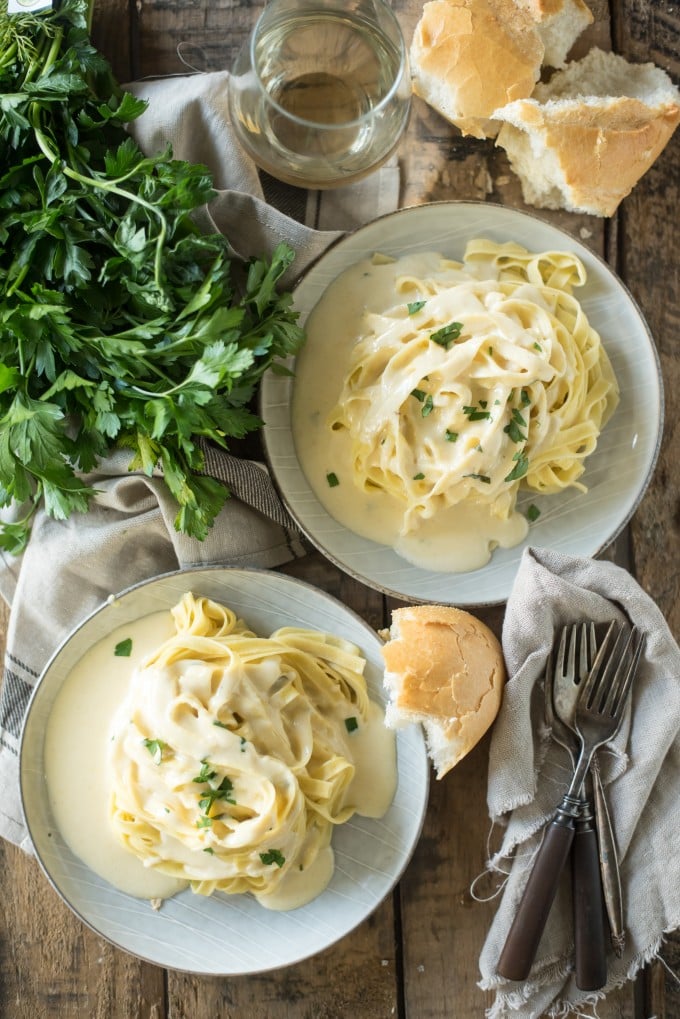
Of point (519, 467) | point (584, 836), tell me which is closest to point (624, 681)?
point (584, 836)

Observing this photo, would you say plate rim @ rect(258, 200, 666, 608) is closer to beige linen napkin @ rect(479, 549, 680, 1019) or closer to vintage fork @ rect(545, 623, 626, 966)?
beige linen napkin @ rect(479, 549, 680, 1019)

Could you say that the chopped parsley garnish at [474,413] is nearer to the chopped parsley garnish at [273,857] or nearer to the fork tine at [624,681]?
the fork tine at [624,681]

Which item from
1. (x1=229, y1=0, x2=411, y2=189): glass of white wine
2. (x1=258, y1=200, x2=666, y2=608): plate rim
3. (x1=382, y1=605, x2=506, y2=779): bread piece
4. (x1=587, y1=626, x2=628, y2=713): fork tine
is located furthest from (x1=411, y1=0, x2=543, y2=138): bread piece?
(x1=587, y1=626, x2=628, y2=713): fork tine

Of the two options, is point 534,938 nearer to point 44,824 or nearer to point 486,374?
point 44,824

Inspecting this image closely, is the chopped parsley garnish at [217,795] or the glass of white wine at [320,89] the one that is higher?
the glass of white wine at [320,89]

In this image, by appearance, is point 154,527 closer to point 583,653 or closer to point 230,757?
point 230,757

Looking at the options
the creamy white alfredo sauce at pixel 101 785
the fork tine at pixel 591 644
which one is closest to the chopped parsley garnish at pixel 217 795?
the creamy white alfredo sauce at pixel 101 785

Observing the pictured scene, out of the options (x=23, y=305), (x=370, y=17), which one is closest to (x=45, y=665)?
(x=23, y=305)
